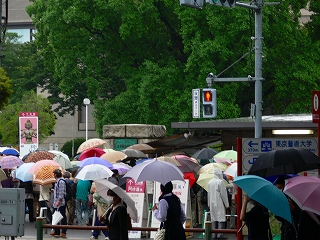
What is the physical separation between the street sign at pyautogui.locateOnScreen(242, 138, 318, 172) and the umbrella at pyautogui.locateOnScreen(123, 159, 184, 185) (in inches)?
64.5

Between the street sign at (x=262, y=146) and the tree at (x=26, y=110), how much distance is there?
62235 mm

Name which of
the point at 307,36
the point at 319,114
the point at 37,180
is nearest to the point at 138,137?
the point at 37,180

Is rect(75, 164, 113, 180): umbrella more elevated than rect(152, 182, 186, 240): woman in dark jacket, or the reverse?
rect(75, 164, 113, 180): umbrella

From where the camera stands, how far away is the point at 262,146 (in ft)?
52.2

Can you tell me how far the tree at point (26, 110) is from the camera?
77812 mm

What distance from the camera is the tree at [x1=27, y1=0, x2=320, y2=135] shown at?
45.0 metres

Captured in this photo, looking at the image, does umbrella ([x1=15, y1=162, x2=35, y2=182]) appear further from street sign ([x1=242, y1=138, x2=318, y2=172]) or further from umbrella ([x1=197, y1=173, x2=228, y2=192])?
street sign ([x1=242, y1=138, x2=318, y2=172])

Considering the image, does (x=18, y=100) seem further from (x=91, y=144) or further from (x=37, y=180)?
(x=37, y=180)

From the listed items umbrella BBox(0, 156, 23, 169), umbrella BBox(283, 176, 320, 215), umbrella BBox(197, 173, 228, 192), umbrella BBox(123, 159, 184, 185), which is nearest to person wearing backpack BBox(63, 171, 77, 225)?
umbrella BBox(197, 173, 228, 192)

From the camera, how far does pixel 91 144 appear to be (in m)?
31.8

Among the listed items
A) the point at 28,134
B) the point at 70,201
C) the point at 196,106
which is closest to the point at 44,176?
the point at 70,201

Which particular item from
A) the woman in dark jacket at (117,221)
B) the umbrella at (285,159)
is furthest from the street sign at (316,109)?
the woman in dark jacket at (117,221)

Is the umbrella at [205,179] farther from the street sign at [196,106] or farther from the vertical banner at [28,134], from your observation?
the vertical banner at [28,134]

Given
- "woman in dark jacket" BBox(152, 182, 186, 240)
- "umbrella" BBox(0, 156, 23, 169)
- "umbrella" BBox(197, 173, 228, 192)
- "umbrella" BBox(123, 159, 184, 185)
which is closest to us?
"woman in dark jacket" BBox(152, 182, 186, 240)
